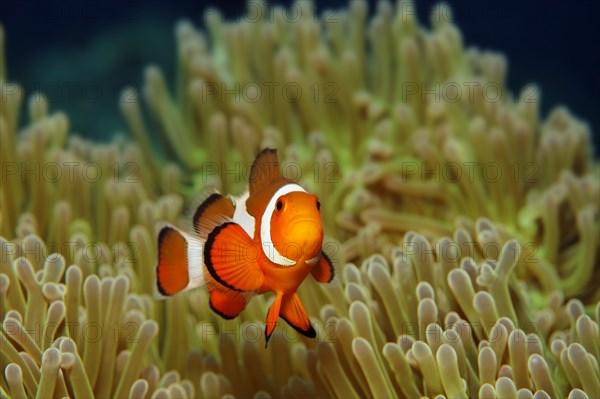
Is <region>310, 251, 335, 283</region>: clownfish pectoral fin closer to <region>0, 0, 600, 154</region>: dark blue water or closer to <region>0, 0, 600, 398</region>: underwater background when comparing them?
<region>0, 0, 600, 398</region>: underwater background

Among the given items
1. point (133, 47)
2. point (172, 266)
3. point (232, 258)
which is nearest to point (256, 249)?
point (232, 258)

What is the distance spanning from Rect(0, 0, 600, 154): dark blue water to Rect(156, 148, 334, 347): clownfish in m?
2.28

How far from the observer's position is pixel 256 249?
99 cm

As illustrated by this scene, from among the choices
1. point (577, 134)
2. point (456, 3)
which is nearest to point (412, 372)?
point (577, 134)

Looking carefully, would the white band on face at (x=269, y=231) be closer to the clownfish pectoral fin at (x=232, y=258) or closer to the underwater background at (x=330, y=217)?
the clownfish pectoral fin at (x=232, y=258)

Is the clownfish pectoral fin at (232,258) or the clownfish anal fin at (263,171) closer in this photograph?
the clownfish pectoral fin at (232,258)

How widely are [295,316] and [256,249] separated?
135 millimetres

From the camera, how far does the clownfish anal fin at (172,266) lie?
1.17 meters

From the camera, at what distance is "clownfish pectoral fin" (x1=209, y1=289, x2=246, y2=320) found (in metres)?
1.08

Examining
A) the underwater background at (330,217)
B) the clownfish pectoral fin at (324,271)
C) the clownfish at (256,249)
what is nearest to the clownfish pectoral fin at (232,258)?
the clownfish at (256,249)

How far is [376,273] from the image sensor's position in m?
1.36

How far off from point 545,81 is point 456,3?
4.23 ft

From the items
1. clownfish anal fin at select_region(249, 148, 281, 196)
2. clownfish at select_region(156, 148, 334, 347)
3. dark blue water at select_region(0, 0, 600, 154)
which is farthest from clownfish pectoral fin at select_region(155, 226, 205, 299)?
dark blue water at select_region(0, 0, 600, 154)

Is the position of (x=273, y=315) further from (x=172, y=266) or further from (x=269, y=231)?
(x=172, y=266)
